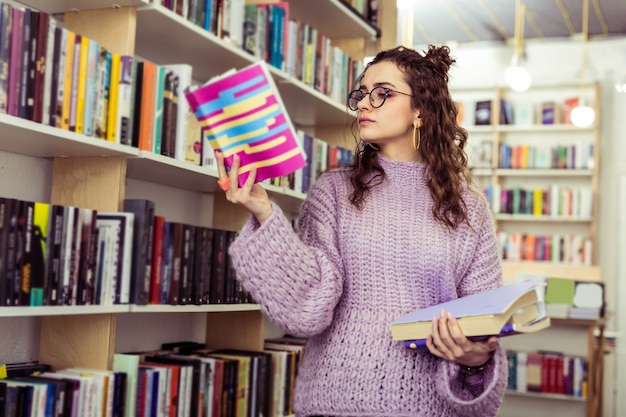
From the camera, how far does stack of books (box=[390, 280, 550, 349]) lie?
136cm

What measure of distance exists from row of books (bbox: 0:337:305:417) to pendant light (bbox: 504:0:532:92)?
10.7 feet

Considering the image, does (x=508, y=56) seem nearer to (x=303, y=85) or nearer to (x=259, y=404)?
(x=303, y=85)

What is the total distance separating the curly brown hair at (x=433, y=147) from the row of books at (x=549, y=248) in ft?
15.6

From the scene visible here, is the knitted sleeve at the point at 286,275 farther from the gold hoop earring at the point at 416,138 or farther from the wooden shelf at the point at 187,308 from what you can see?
the wooden shelf at the point at 187,308

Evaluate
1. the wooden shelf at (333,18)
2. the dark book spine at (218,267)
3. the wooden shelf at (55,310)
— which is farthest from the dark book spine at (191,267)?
the wooden shelf at (333,18)

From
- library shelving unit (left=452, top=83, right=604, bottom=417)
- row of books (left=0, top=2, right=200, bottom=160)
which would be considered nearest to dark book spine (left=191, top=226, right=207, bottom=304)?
row of books (left=0, top=2, right=200, bottom=160)

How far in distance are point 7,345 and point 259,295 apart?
75 cm

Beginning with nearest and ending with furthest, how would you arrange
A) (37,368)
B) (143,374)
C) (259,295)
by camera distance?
(259,295)
(37,368)
(143,374)

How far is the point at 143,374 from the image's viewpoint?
1.93 meters

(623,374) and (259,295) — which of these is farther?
(623,374)

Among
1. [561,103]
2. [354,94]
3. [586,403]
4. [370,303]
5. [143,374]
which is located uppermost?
[561,103]

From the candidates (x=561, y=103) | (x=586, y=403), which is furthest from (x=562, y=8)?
(x=586, y=403)

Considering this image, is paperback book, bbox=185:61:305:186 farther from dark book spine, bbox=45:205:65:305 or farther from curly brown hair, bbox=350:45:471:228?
dark book spine, bbox=45:205:65:305

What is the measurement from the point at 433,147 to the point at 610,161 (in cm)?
509
